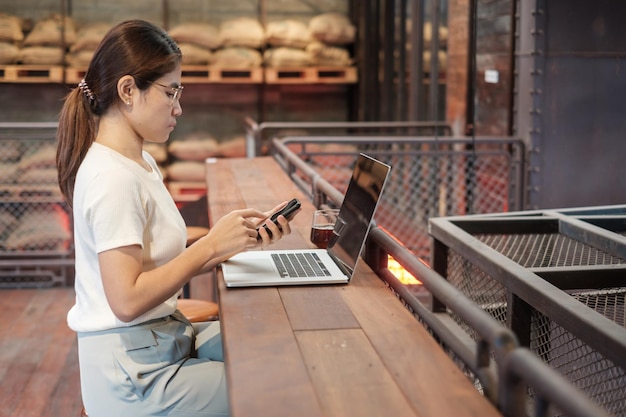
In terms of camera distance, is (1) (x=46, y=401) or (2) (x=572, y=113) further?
(2) (x=572, y=113)

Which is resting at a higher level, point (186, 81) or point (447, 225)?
point (186, 81)

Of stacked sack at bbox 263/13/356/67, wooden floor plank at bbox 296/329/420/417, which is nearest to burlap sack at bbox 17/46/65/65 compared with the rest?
stacked sack at bbox 263/13/356/67

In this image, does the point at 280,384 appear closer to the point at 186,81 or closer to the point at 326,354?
the point at 326,354

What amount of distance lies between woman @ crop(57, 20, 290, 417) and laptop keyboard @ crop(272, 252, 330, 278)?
19 centimetres

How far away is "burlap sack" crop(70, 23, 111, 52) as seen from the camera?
7.66 meters

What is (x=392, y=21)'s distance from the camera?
7812 millimetres

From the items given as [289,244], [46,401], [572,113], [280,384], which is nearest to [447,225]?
[289,244]

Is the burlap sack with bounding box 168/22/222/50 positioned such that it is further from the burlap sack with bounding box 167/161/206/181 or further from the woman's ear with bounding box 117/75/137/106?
the woman's ear with bounding box 117/75/137/106

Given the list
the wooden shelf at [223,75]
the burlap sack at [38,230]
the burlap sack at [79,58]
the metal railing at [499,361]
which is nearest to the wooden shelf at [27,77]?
the wooden shelf at [223,75]

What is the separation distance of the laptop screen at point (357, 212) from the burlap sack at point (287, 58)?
555 centimetres

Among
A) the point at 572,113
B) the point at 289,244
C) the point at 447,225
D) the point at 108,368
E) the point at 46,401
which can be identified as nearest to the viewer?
the point at 108,368

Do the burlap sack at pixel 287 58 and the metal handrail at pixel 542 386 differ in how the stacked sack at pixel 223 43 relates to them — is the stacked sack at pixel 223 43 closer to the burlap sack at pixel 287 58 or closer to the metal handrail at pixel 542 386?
the burlap sack at pixel 287 58

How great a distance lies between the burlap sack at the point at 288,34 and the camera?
25.8ft

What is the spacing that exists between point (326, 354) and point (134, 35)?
2.82ft
